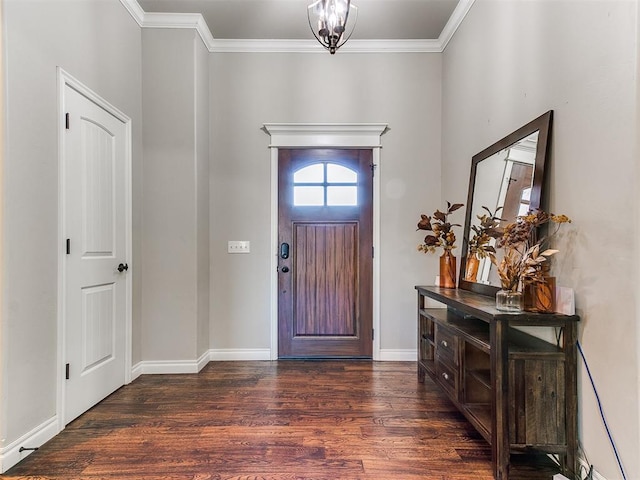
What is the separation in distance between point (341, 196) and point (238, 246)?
1.10m

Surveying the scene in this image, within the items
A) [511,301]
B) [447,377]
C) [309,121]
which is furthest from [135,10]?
[447,377]

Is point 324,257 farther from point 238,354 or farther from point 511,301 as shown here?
point 511,301

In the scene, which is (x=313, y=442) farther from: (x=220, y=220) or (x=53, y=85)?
(x=53, y=85)

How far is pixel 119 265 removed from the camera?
8.91 feet

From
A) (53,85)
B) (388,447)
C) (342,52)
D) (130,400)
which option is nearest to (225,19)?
(342,52)

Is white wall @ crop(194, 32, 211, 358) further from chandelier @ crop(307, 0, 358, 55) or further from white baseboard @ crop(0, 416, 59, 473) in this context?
chandelier @ crop(307, 0, 358, 55)

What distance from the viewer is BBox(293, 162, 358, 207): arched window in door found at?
3.43 metres

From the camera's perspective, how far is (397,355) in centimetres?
341

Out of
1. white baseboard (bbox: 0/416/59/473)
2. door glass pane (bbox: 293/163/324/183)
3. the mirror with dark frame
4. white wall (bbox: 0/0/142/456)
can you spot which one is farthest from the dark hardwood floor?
door glass pane (bbox: 293/163/324/183)

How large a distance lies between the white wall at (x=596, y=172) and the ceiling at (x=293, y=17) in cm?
109

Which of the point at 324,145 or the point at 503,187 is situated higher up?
the point at 324,145

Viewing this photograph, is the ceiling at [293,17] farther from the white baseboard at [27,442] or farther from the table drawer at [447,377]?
the white baseboard at [27,442]

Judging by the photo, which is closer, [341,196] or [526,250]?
[526,250]

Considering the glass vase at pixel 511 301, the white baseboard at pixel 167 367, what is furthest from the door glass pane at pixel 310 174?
the glass vase at pixel 511 301
